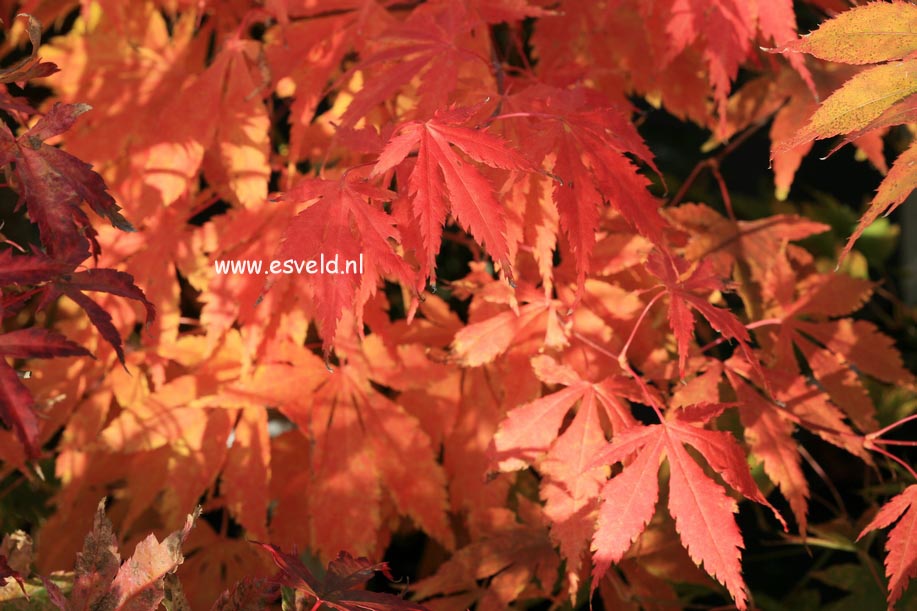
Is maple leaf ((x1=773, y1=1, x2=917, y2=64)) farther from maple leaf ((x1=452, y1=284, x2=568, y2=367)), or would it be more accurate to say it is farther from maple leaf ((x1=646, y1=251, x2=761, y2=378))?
maple leaf ((x1=452, y1=284, x2=568, y2=367))

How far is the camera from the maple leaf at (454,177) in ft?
2.24

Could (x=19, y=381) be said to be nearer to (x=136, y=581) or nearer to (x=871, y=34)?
(x=136, y=581)

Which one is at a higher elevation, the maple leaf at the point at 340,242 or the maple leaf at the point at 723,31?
the maple leaf at the point at 723,31

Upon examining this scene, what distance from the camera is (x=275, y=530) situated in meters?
1.08

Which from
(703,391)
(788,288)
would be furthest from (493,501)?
(788,288)

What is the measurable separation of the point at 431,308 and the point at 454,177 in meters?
0.39

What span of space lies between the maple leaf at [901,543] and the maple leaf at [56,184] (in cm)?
63

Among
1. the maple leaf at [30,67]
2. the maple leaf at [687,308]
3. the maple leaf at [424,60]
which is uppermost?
the maple leaf at [30,67]

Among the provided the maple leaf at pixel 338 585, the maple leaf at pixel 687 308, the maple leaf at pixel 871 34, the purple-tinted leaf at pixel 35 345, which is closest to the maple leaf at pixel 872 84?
the maple leaf at pixel 871 34

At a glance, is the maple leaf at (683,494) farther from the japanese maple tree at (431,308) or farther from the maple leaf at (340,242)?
the maple leaf at (340,242)

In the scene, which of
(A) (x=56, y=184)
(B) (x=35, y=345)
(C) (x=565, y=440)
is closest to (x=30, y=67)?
(A) (x=56, y=184)

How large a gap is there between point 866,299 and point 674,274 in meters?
0.34

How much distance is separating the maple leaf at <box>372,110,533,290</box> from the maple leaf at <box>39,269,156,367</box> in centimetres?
21

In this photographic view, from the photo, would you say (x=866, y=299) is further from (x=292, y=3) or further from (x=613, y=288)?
(x=292, y=3)
